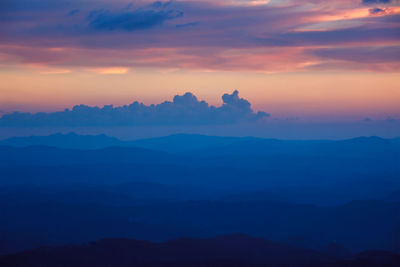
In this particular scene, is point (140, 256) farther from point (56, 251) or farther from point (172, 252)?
point (56, 251)

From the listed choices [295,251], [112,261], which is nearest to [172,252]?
Result: [112,261]

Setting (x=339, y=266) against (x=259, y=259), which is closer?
(x=339, y=266)

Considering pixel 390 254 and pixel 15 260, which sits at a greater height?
pixel 15 260

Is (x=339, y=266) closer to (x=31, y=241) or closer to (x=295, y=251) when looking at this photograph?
(x=295, y=251)

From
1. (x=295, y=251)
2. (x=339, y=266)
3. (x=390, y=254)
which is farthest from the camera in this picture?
(x=295, y=251)

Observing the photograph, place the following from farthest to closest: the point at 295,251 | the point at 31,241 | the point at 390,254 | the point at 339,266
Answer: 1. the point at 31,241
2. the point at 295,251
3. the point at 390,254
4. the point at 339,266

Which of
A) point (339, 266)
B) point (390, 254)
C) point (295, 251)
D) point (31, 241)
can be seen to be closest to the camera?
point (339, 266)

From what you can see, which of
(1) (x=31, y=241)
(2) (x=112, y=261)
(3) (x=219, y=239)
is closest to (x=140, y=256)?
(2) (x=112, y=261)
